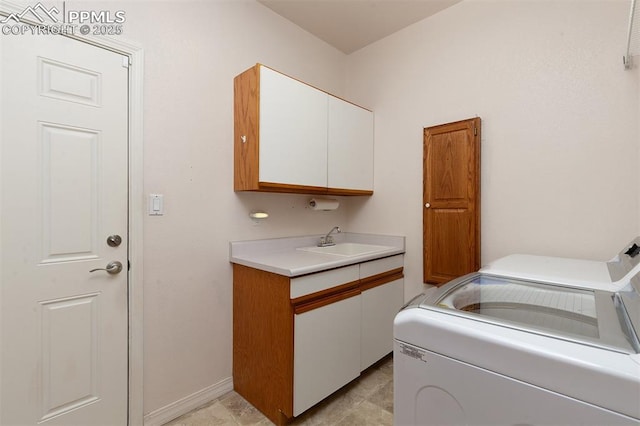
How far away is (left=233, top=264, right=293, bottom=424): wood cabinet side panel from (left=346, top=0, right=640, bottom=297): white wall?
1285 millimetres

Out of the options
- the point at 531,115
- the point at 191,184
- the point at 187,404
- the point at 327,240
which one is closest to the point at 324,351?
the point at 187,404

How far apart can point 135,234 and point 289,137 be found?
111 cm

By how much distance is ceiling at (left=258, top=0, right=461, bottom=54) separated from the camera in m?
2.22

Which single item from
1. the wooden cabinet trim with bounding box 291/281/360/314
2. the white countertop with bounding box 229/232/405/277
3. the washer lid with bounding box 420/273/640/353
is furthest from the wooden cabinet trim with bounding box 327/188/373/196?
the washer lid with bounding box 420/273/640/353

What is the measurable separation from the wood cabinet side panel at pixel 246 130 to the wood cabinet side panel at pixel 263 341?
60 cm

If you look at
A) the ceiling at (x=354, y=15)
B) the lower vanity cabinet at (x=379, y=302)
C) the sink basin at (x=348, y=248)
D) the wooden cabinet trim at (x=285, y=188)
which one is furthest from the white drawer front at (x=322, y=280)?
the ceiling at (x=354, y=15)

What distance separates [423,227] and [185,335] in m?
1.86

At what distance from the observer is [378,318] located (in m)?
2.25

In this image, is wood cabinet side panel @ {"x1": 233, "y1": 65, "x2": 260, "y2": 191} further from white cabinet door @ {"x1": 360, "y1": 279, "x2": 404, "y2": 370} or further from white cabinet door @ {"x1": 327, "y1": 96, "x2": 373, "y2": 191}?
white cabinet door @ {"x1": 360, "y1": 279, "x2": 404, "y2": 370}

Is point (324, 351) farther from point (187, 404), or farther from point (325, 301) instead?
point (187, 404)

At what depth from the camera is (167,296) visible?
5.78ft

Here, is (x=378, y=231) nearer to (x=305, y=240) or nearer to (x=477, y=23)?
(x=305, y=240)

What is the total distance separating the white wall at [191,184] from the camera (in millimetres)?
1703

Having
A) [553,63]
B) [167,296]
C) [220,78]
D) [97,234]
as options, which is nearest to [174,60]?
[220,78]
